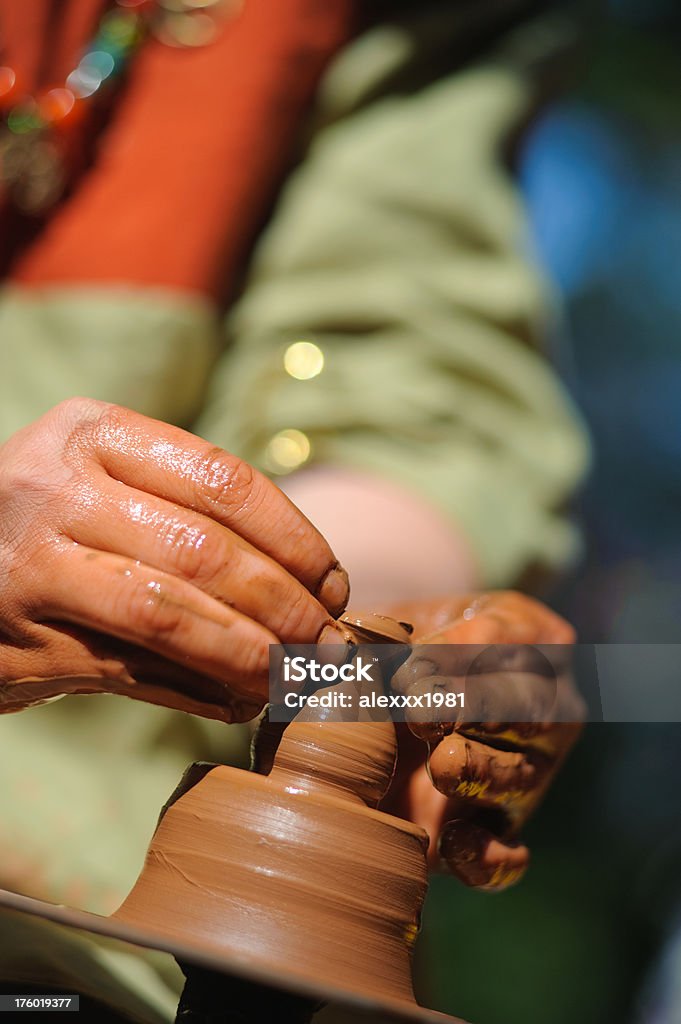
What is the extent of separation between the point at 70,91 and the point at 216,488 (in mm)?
448

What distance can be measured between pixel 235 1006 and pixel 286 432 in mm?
316

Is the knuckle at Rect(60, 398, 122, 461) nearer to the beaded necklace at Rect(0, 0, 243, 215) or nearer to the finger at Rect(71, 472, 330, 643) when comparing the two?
the finger at Rect(71, 472, 330, 643)

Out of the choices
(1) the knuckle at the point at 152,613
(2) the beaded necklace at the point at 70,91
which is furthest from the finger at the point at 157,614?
(2) the beaded necklace at the point at 70,91

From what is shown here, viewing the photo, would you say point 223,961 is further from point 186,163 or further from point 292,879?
point 186,163

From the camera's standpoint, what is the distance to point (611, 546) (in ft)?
2.36

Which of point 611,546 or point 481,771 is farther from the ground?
point 481,771

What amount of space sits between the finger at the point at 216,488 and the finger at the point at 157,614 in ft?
0.08

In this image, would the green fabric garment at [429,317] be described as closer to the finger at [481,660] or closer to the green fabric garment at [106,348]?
the green fabric garment at [106,348]

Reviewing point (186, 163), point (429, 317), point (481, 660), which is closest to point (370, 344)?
point (429, 317)

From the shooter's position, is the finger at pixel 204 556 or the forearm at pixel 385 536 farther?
the forearm at pixel 385 536

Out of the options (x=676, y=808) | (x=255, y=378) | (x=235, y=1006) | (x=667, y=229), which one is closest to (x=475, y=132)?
(x=667, y=229)

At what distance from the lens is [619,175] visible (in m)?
0.88

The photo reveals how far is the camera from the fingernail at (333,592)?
0.29 metres

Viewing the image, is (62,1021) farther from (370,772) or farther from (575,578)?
(575,578)
